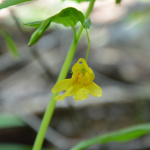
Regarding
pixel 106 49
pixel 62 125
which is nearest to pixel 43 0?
pixel 106 49

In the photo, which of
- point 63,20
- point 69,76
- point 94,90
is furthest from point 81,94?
point 69,76

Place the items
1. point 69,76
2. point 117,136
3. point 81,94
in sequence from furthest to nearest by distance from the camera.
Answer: point 69,76
point 117,136
point 81,94

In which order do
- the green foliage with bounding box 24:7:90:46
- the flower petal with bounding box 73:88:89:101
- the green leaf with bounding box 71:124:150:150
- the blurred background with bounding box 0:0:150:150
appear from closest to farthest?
the green foliage with bounding box 24:7:90:46
the flower petal with bounding box 73:88:89:101
the green leaf with bounding box 71:124:150:150
the blurred background with bounding box 0:0:150:150

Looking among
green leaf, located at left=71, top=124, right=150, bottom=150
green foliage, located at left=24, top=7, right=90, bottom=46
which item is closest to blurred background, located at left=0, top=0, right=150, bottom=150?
green leaf, located at left=71, top=124, right=150, bottom=150

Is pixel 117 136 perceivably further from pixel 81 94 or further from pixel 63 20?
pixel 63 20

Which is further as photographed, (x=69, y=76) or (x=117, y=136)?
(x=69, y=76)

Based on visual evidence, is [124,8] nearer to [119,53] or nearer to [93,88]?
[119,53]

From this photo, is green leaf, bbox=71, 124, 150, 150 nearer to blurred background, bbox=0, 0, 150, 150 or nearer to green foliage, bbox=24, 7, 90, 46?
green foliage, bbox=24, 7, 90, 46
